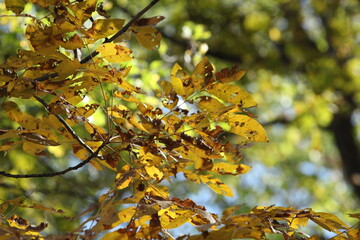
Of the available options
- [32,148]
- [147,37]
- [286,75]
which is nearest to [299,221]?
[147,37]

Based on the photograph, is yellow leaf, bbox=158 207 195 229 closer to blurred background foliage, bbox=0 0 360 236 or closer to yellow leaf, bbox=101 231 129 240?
yellow leaf, bbox=101 231 129 240

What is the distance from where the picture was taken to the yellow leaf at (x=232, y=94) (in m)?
1.06

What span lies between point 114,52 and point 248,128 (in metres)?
0.34

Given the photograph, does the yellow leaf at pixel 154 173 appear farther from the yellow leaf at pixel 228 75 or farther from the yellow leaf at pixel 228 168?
the yellow leaf at pixel 228 75

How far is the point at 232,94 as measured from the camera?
1.09 m

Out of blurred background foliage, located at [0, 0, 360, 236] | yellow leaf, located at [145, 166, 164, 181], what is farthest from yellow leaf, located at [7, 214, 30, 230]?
blurred background foliage, located at [0, 0, 360, 236]

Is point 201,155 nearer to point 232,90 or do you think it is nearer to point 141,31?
point 232,90

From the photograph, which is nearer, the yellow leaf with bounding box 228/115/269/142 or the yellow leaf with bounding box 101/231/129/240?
the yellow leaf with bounding box 101/231/129/240

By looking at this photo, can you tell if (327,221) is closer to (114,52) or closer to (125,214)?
(125,214)

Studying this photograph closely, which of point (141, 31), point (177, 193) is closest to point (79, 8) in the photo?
point (141, 31)

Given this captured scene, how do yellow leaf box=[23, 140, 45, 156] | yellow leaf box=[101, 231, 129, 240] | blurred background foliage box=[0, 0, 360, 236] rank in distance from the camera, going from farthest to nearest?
blurred background foliage box=[0, 0, 360, 236] < yellow leaf box=[23, 140, 45, 156] < yellow leaf box=[101, 231, 129, 240]

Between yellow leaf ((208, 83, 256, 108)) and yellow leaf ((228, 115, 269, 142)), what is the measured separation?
1.8 inches

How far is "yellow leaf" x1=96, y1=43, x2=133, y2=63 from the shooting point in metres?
1.05

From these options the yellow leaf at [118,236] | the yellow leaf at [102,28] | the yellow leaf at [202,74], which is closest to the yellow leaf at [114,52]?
the yellow leaf at [102,28]
